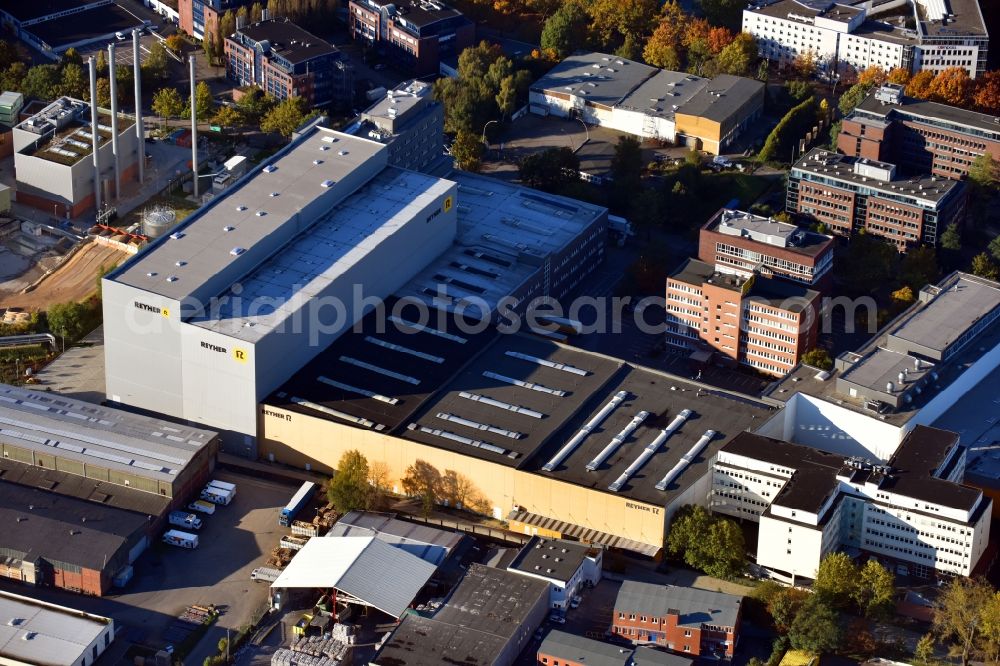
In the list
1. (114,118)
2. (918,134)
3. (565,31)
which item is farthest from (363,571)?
(565,31)

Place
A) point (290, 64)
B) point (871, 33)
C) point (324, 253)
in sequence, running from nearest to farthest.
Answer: point (324, 253) < point (290, 64) < point (871, 33)

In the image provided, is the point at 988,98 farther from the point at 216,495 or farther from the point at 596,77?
the point at 216,495

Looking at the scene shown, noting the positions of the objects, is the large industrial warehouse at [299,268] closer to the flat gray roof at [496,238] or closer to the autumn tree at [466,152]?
the flat gray roof at [496,238]

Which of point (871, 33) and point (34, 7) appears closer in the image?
point (871, 33)

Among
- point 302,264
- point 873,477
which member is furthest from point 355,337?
point 873,477

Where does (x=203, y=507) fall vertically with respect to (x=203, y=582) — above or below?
above

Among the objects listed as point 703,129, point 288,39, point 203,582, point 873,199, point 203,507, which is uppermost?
point 288,39

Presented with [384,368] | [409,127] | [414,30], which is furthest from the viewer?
[414,30]
